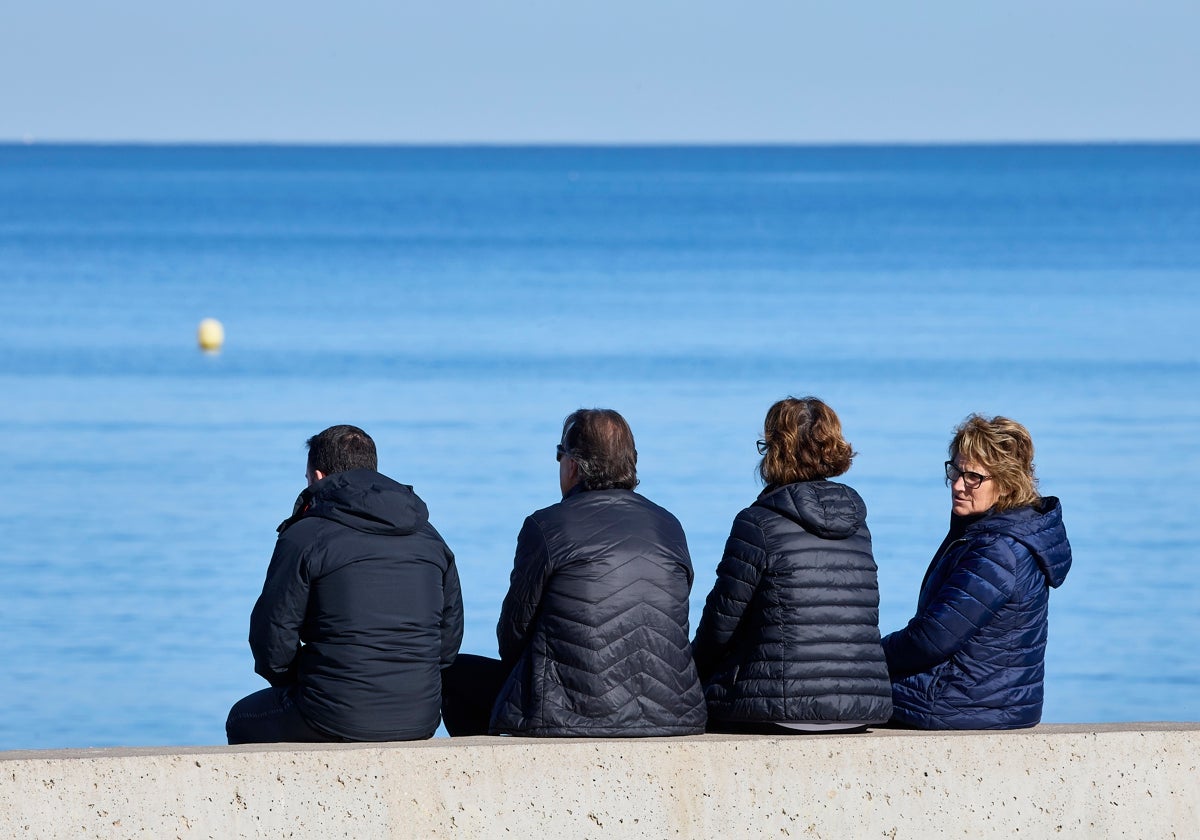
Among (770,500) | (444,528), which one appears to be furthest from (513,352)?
(770,500)

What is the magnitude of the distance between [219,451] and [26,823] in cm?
1331

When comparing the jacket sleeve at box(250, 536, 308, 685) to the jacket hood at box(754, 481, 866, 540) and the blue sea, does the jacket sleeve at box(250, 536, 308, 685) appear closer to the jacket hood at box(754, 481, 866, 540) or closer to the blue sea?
the jacket hood at box(754, 481, 866, 540)

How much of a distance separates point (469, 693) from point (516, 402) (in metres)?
15.9

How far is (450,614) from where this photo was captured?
Result: 191 inches

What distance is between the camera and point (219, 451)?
1725 centimetres

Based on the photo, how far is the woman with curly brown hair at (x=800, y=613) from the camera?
456cm

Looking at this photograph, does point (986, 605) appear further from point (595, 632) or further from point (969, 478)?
point (595, 632)

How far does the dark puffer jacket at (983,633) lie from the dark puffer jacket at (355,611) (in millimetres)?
1240

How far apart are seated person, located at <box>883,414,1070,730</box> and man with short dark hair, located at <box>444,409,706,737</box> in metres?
0.62

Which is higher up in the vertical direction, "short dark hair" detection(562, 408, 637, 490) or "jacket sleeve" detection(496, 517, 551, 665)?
"short dark hair" detection(562, 408, 637, 490)

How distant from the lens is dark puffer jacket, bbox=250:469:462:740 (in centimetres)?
453

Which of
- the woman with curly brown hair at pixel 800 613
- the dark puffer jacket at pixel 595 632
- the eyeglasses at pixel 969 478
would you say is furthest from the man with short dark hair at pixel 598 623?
the eyeglasses at pixel 969 478

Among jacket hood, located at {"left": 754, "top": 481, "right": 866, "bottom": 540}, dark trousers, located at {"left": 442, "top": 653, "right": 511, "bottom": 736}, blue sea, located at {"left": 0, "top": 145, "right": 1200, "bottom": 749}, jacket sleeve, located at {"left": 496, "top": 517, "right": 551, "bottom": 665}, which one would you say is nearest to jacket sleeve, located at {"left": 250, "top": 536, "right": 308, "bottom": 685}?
jacket sleeve, located at {"left": 496, "top": 517, "right": 551, "bottom": 665}

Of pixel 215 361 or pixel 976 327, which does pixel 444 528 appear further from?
pixel 976 327
